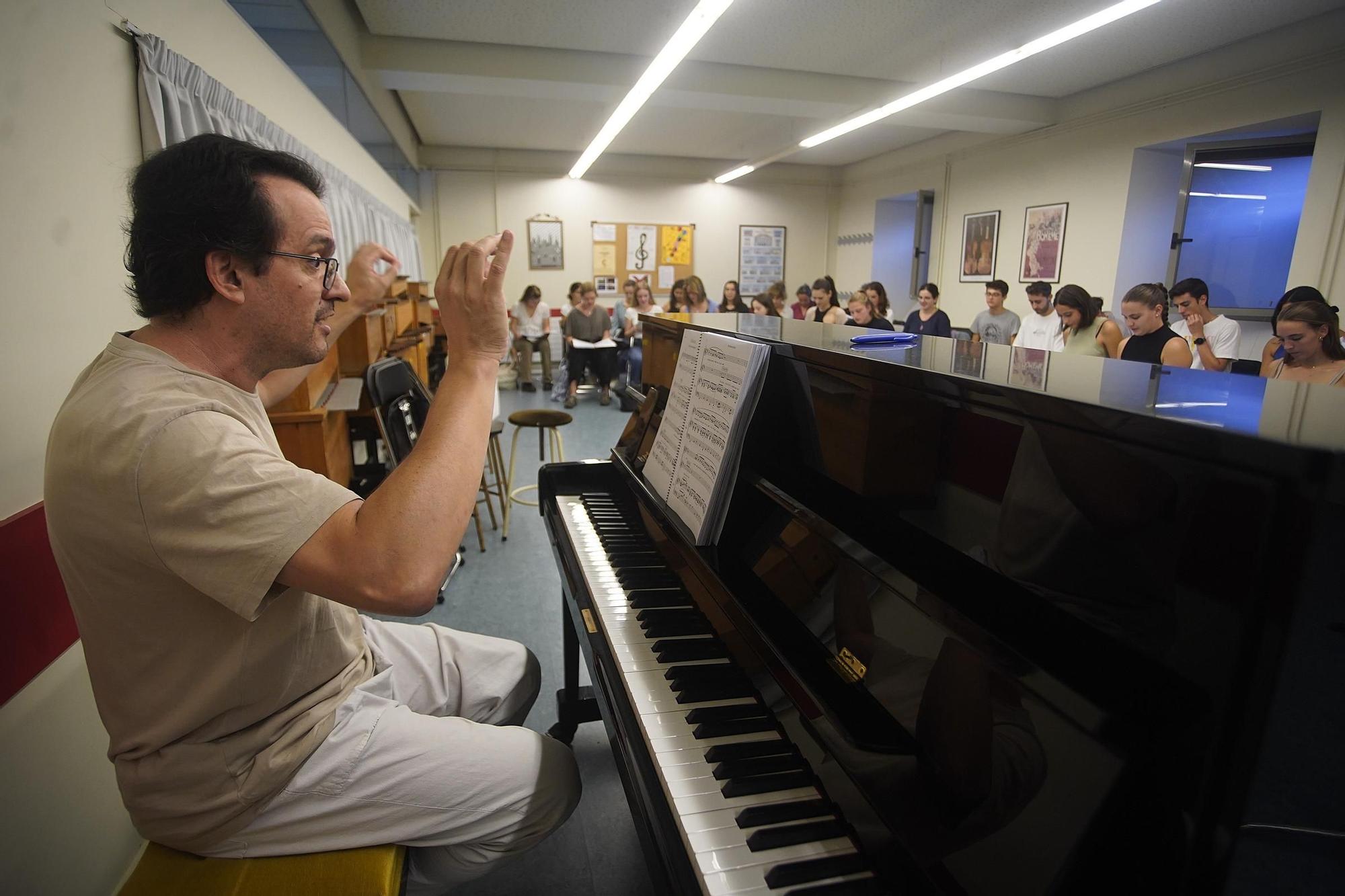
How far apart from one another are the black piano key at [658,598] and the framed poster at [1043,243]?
7616 millimetres

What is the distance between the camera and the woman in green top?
196 inches

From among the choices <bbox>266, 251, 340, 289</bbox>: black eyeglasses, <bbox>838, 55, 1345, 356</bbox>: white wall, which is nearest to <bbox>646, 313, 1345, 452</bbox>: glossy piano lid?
<bbox>266, 251, 340, 289</bbox>: black eyeglasses

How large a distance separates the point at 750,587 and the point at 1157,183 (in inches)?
299

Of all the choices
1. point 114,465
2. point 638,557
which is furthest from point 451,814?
point 114,465

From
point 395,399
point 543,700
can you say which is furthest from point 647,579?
point 395,399

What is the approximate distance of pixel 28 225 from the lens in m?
1.39

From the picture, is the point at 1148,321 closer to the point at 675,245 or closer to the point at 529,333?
the point at 529,333

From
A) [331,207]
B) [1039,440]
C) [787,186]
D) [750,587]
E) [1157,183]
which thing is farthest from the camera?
[787,186]

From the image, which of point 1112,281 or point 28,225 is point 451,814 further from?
point 1112,281

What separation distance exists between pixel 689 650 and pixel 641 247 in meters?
10.5

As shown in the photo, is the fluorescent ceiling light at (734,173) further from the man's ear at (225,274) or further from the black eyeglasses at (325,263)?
the man's ear at (225,274)

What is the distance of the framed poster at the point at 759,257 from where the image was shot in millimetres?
11477

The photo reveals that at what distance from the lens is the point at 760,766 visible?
888 mm

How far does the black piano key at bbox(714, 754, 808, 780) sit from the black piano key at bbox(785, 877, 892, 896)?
16cm
